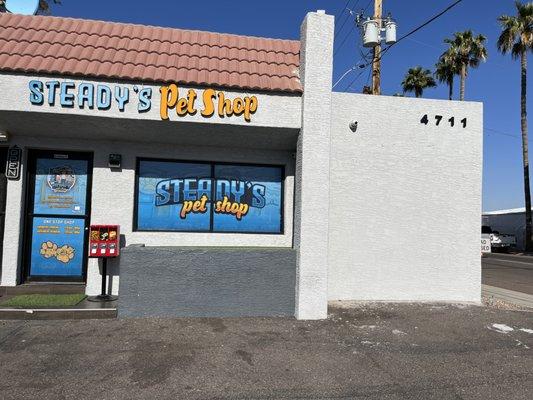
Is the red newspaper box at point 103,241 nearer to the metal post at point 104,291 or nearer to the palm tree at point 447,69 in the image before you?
the metal post at point 104,291

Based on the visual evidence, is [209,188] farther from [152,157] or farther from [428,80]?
[428,80]

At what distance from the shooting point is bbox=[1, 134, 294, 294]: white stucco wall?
326 inches

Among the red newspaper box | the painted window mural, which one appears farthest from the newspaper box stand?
the painted window mural

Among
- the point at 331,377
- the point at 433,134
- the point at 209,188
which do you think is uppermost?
the point at 433,134

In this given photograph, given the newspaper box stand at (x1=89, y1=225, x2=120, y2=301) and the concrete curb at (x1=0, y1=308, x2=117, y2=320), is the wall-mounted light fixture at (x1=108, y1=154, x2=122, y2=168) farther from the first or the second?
the concrete curb at (x1=0, y1=308, x2=117, y2=320)

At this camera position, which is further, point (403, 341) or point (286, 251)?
point (286, 251)

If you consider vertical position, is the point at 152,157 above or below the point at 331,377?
above

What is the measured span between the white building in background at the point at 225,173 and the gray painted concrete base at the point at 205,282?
0.02 m

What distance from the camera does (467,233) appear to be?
9.45 m

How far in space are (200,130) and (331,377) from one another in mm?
4679

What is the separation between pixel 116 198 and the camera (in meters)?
8.45

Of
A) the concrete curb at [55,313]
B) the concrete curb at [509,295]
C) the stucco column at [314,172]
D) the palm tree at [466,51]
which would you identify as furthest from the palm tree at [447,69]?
the concrete curb at [55,313]

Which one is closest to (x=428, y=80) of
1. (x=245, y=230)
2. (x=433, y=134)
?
(x=433, y=134)

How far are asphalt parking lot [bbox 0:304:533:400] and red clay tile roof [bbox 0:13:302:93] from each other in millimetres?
4013
